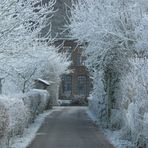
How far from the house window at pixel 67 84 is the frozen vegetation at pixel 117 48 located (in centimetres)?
3387

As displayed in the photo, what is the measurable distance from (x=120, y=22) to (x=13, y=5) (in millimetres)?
8078

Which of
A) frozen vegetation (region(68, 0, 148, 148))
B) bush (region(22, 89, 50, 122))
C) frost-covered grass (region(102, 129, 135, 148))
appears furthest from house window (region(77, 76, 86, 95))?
frost-covered grass (region(102, 129, 135, 148))

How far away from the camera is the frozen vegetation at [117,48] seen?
47.8 ft

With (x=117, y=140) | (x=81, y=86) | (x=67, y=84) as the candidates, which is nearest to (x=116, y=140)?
(x=117, y=140)

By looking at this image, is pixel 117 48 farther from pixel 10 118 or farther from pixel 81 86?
pixel 81 86

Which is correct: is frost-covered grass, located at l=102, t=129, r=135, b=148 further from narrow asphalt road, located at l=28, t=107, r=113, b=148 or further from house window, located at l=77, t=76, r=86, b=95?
house window, located at l=77, t=76, r=86, b=95

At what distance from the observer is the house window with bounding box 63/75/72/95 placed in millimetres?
56737

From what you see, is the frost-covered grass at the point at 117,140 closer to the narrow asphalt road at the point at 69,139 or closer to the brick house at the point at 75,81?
the narrow asphalt road at the point at 69,139

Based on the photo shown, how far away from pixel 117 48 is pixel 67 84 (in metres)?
38.5

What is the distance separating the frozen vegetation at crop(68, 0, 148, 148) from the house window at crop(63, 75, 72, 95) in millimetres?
33868

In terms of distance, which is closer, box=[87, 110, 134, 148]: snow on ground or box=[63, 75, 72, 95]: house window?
box=[87, 110, 134, 148]: snow on ground

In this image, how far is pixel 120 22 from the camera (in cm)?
1786

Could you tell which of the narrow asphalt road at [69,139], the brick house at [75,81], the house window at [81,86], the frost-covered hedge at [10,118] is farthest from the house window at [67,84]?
the frost-covered hedge at [10,118]

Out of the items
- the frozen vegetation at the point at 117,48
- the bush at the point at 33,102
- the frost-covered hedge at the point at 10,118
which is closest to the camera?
the frost-covered hedge at the point at 10,118
